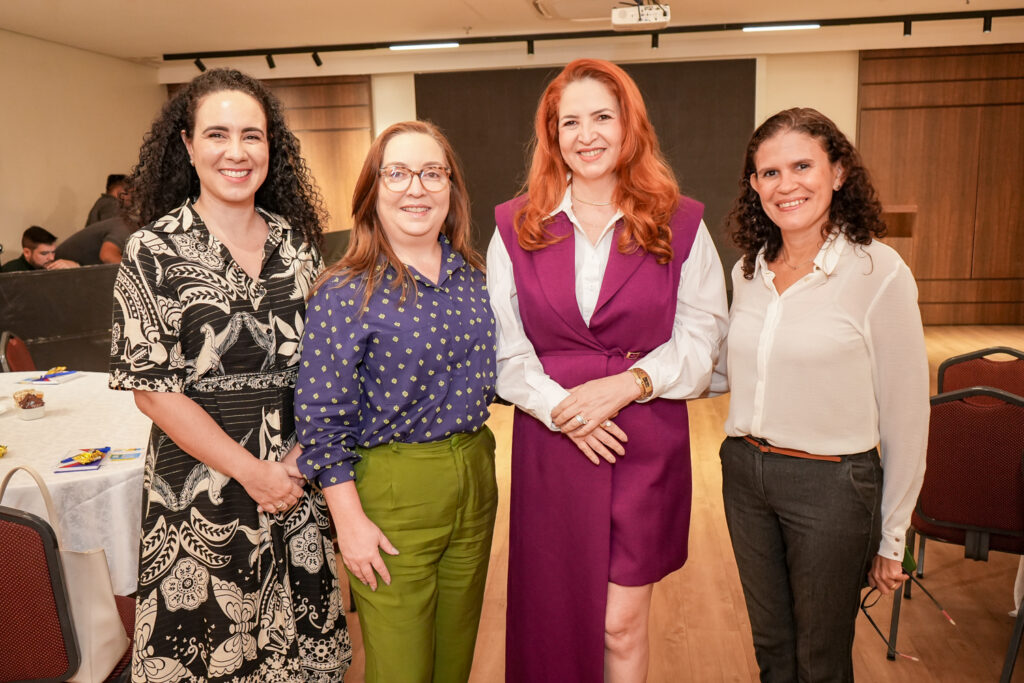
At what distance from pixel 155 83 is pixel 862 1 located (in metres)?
9.18

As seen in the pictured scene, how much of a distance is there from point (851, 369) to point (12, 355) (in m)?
3.93

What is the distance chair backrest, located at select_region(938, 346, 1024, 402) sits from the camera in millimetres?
2934

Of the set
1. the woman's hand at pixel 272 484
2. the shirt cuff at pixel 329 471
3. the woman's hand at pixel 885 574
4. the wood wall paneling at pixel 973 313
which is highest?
the shirt cuff at pixel 329 471

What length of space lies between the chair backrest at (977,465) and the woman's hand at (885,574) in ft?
2.67

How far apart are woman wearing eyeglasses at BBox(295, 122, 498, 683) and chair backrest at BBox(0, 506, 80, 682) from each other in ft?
1.92

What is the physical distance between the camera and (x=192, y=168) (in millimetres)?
1805

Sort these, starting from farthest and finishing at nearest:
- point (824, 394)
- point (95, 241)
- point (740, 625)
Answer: point (95, 241) → point (740, 625) → point (824, 394)

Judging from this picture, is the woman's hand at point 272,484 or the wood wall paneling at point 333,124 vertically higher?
the wood wall paneling at point 333,124

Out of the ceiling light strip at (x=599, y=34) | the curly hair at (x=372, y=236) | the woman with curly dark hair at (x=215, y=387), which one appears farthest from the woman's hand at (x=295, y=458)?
the ceiling light strip at (x=599, y=34)

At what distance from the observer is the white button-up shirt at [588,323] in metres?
1.87

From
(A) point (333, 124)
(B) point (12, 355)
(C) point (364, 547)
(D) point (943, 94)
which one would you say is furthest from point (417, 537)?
(D) point (943, 94)

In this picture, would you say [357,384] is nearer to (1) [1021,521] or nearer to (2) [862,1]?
(1) [1021,521]

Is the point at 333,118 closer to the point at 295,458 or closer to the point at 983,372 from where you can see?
the point at 983,372

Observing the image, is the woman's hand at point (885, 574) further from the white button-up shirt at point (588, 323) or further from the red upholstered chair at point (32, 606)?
the red upholstered chair at point (32, 606)
